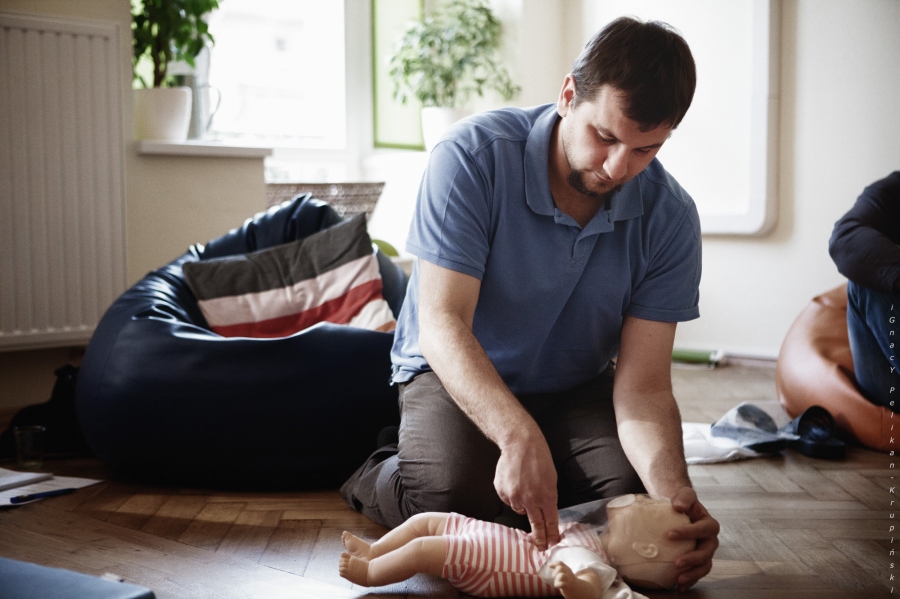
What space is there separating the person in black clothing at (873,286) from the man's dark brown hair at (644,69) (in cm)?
130

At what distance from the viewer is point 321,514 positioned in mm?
1906

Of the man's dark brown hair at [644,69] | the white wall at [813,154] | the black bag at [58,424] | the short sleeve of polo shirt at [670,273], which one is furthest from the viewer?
the white wall at [813,154]

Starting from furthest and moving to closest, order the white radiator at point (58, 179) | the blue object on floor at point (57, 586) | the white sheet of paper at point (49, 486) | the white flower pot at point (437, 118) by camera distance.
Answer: the white flower pot at point (437, 118)
the white radiator at point (58, 179)
the white sheet of paper at point (49, 486)
the blue object on floor at point (57, 586)

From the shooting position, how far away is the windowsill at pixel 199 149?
3.03 metres

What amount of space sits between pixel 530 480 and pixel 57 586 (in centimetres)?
63

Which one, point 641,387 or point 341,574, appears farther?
point 641,387

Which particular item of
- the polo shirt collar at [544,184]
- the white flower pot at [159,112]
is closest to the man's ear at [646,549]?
the polo shirt collar at [544,184]

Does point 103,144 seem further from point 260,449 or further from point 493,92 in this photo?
point 493,92

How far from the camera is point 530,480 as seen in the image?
1.23 meters

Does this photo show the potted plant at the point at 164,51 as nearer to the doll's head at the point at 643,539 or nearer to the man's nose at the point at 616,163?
the man's nose at the point at 616,163

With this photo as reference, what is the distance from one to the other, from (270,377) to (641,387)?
0.85 m

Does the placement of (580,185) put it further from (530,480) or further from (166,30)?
(166,30)

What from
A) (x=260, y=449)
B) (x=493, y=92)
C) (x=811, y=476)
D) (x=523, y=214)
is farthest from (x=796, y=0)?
(x=260, y=449)

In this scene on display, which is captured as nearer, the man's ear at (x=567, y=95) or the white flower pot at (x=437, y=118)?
the man's ear at (x=567, y=95)
